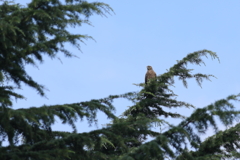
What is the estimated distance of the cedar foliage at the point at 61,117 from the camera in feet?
15.0

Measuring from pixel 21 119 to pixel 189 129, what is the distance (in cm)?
212

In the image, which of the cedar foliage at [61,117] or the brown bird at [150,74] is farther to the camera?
the brown bird at [150,74]

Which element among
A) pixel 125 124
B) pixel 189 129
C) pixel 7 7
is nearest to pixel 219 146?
pixel 189 129

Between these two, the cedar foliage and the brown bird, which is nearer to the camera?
the cedar foliage

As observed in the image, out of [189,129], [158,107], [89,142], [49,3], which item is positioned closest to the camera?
[189,129]

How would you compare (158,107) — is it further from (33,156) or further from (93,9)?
(33,156)

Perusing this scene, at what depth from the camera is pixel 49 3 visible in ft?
17.7

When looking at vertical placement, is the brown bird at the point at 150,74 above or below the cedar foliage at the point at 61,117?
above

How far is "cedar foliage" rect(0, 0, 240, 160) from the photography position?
4.58 metres

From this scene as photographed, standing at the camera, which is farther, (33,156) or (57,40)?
(57,40)

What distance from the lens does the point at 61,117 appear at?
534 cm

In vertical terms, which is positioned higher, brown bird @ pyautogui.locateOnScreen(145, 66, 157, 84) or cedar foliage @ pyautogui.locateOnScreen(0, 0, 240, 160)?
brown bird @ pyautogui.locateOnScreen(145, 66, 157, 84)

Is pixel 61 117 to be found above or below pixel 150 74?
below

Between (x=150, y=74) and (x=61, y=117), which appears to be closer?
(x=61, y=117)
